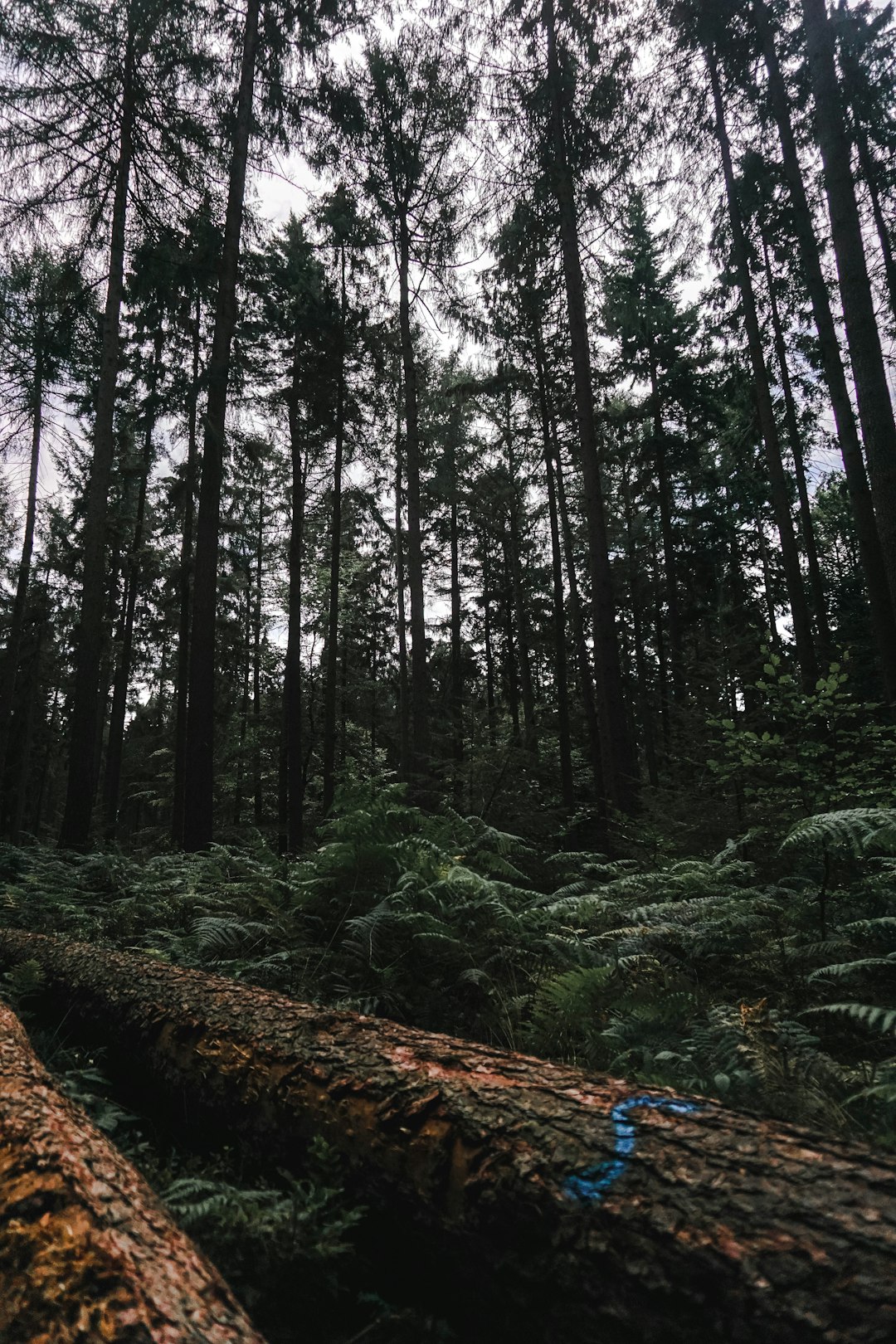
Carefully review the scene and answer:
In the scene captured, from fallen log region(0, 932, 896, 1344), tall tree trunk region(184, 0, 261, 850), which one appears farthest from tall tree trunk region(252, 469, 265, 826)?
fallen log region(0, 932, 896, 1344)

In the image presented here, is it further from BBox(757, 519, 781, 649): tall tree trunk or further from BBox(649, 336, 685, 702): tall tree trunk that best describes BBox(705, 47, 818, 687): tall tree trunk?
BBox(757, 519, 781, 649): tall tree trunk

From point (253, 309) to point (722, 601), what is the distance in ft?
52.8

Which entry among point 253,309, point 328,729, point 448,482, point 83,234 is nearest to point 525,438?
point 448,482

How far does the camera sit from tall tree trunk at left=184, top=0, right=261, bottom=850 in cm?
1006

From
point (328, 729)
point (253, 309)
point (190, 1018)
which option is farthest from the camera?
point (328, 729)

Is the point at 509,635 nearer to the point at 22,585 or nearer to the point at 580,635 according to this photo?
the point at 580,635

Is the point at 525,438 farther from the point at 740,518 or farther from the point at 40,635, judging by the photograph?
the point at 40,635

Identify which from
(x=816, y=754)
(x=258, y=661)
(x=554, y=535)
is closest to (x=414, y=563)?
(x=554, y=535)

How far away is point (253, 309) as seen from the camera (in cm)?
1302

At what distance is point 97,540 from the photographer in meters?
12.2

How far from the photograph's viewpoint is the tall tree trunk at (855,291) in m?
7.97

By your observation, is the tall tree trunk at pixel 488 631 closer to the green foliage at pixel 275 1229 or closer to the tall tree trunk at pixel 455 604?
the tall tree trunk at pixel 455 604

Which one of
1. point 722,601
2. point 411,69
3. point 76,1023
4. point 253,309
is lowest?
point 76,1023

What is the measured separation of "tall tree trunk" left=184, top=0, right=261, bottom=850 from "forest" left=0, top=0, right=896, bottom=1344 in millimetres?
87
